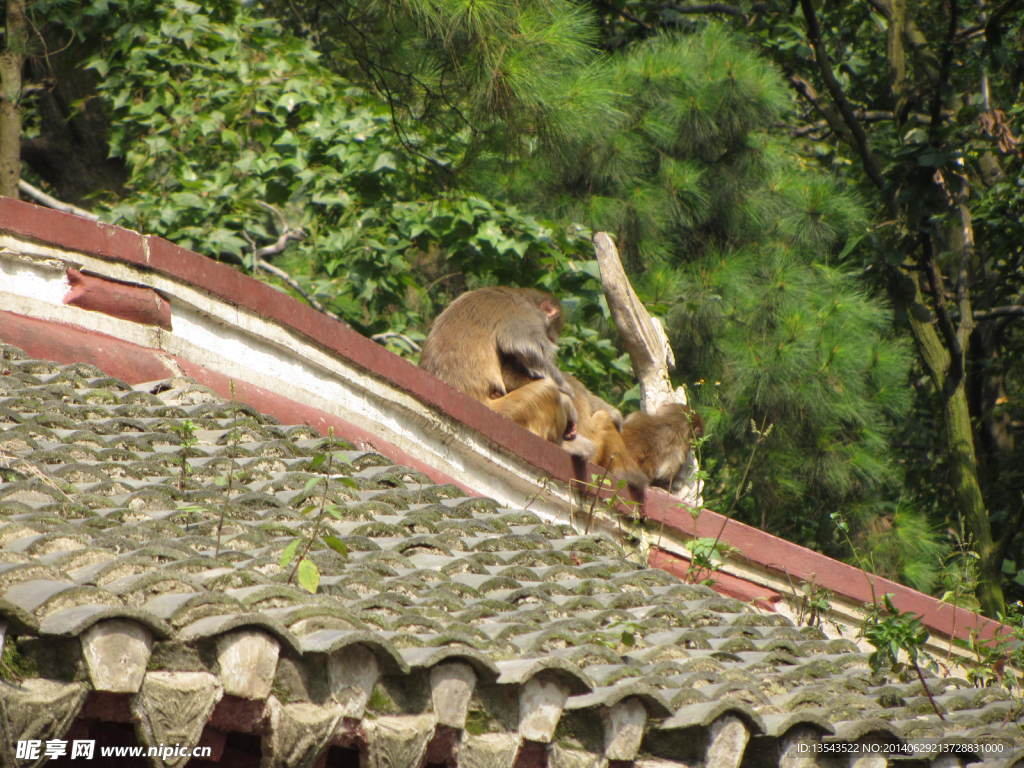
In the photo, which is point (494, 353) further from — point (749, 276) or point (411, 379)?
point (749, 276)

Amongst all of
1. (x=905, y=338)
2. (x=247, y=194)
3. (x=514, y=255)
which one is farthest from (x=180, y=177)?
(x=905, y=338)

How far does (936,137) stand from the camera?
29.0ft

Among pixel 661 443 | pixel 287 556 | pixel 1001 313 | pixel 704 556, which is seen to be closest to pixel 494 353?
pixel 661 443

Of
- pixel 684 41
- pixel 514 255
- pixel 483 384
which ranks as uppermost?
pixel 684 41

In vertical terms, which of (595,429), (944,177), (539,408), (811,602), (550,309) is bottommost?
(811,602)

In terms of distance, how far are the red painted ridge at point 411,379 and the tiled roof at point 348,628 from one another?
745 millimetres

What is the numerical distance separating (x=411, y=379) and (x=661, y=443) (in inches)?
65.4

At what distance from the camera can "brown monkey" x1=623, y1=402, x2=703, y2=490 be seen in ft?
23.7

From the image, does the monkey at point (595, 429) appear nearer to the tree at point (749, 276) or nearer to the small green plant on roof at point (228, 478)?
the small green plant on roof at point (228, 478)

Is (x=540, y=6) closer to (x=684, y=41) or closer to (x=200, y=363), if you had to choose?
(x=200, y=363)

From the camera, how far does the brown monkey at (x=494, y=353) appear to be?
23.9 ft

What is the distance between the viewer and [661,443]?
284 inches

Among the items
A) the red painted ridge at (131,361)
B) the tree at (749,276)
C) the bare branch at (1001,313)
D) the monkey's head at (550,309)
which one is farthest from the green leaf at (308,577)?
the bare branch at (1001,313)

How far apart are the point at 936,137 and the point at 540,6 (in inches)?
123
